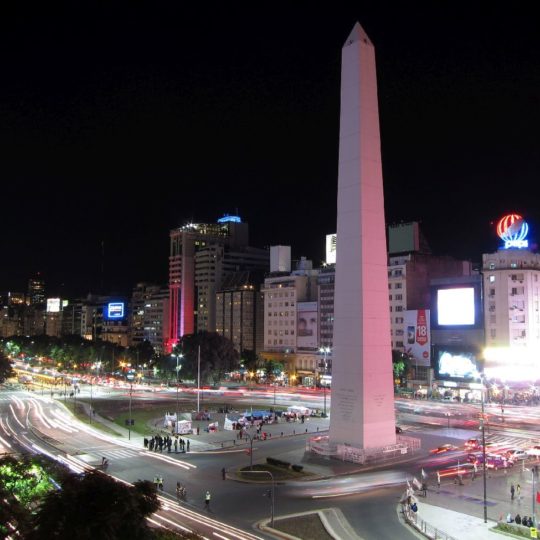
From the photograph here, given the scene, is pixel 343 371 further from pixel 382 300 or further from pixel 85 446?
pixel 85 446

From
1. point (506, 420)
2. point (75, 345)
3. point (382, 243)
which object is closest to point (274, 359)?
point (75, 345)

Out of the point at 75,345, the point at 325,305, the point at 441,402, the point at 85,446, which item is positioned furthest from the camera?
the point at 75,345

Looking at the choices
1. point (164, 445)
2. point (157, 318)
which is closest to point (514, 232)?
point (164, 445)

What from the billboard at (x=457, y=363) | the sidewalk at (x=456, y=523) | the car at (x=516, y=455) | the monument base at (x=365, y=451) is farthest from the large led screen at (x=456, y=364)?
the sidewalk at (x=456, y=523)

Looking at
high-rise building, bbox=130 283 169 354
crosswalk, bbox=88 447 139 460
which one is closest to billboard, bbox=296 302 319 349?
high-rise building, bbox=130 283 169 354

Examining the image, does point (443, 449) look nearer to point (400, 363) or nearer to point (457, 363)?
point (457, 363)
